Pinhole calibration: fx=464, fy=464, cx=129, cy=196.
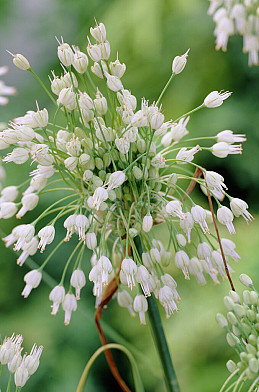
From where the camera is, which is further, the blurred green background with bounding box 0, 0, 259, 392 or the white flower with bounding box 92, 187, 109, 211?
the blurred green background with bounding box 0, 0, 259, 392

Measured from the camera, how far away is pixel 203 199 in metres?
1.62

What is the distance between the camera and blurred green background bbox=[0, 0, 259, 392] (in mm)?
1430

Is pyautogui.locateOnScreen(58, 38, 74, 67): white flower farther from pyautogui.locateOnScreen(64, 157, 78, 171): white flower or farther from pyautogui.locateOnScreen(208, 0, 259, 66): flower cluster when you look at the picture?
pyautogui.locateOnScreen(208, 0, 259, 66): flower cluster

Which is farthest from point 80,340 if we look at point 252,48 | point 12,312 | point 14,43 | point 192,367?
A: point 14,43

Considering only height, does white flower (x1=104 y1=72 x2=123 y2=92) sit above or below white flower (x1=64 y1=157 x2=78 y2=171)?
above

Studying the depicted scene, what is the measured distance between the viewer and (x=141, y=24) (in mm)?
1759

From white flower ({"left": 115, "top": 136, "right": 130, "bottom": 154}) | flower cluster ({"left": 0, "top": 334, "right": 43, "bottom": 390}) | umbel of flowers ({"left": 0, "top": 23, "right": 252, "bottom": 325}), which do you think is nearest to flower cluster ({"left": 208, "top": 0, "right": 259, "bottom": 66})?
umbel of flowers ({"left": 0, "top": 23, "right": 252, "bottom": 325})

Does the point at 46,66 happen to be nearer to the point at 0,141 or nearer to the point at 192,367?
the point at 192,367

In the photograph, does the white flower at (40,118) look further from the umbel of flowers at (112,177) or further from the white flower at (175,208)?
the white flower at (175,208)

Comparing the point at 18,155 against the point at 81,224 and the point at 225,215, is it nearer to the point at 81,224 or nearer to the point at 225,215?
the point at 81,224

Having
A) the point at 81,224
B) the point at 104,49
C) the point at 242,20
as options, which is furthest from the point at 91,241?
the point at 242,20

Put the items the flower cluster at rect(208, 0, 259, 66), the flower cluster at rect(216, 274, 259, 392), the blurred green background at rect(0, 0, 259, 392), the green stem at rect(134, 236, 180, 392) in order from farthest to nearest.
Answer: the blurred green background at rect(0, 0, 259, 392) → the flower cluster at rect(208, 0, 259, 66) → the green stem at rect(134, 236, 180, 392) → the flower cluster at rect(216, 274, 259, 392)

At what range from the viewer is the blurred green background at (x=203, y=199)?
143cm

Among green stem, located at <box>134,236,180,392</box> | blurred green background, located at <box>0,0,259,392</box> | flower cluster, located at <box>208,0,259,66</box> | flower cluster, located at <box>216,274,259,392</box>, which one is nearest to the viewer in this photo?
flower cluster, located at <box>216,274,259,392</box>
